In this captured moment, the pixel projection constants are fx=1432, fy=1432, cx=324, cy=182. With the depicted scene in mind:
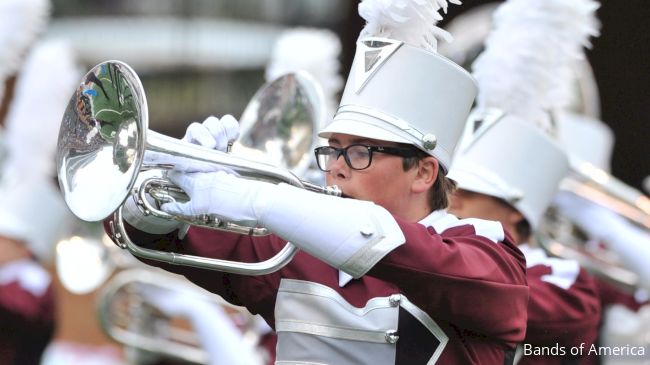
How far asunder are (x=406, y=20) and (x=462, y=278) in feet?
2.33

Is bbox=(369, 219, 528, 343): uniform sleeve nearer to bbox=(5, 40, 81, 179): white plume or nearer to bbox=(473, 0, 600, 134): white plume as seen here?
bbox=(473, 0, 600, 134): white plume

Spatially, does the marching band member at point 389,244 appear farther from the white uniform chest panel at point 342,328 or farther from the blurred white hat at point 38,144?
the blurred white hat at point 38,144

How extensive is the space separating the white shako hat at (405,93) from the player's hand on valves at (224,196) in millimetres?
380

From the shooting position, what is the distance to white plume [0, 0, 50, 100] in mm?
6688

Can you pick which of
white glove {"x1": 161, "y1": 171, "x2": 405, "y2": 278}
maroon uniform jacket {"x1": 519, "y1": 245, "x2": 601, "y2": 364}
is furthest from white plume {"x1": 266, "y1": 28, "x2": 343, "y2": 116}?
white glove {"x1": 161, "y1": 171, "x2": 405, "y2": 278}

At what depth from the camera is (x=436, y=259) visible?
3113 mm

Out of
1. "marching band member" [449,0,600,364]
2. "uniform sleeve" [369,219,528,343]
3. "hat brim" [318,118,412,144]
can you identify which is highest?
"hat brim" [318,118,412,144]

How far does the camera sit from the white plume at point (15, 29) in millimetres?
6688

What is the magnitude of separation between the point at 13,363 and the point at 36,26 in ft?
5.33

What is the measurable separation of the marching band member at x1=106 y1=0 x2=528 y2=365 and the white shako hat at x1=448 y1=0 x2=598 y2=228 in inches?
46.5

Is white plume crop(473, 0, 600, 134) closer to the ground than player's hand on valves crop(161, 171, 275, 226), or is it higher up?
closer to the ground

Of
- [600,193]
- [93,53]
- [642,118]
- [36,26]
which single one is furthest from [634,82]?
[93,53]

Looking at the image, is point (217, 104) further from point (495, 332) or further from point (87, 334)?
point (495, 332)

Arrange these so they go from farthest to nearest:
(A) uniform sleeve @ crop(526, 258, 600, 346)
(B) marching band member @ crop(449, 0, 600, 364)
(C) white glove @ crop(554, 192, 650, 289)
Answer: (C) white glove @ crop(554, 192, 650, 289) < (B) marching band member @ crop(449, 0, 600, 364) < (A) uniform sleeve @ crop(526, 258, 600, 346)
